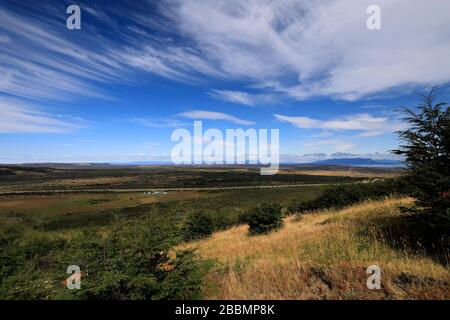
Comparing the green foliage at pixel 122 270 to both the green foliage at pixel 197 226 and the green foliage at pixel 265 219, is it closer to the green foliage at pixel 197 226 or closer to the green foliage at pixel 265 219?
the green foliage at pixel 265 219

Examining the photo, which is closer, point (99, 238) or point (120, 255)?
point (120, 255)

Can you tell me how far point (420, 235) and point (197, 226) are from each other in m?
18.1

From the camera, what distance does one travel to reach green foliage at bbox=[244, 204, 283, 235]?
54.1 ft

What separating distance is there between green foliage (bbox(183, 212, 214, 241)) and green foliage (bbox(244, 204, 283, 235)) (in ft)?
20.9

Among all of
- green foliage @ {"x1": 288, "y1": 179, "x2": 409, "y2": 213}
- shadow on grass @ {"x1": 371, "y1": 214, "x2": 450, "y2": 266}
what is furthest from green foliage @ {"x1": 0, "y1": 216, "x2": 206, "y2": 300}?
green foliage @ {"x1": 288, "y1": 179, "x2": 409, "y2": 213}

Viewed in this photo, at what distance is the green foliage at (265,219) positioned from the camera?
16500 millimetres

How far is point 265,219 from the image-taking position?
55.3ft

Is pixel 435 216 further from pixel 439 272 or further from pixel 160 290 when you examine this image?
pixel 160 290

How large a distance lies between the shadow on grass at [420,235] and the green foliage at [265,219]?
8.84 metres

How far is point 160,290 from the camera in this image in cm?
433
